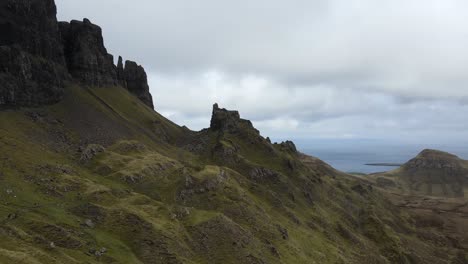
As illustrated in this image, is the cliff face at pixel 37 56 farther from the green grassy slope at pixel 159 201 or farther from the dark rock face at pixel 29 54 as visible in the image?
the green grassy slope at pixel 159 201

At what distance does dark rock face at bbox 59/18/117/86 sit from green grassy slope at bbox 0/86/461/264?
874 centimetres

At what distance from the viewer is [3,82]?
123 meters

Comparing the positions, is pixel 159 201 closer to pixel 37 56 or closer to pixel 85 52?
pixel 37 56

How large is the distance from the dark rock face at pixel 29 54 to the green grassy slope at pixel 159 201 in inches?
237

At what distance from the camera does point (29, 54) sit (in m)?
137

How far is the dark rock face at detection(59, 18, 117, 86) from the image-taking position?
17262 centimetres

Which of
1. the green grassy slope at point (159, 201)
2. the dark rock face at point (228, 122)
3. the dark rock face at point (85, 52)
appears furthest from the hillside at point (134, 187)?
the dark rock face at point (228, 122)

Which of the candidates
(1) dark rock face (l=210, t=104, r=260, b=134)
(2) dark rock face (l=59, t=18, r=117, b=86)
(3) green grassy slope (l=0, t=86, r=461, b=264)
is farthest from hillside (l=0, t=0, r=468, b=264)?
(1) dark rock face (l=210, t=104, r=260, b=134)

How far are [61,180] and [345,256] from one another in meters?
79.6

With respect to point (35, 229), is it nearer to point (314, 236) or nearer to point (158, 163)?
point (158, 163)

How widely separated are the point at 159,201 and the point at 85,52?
10411cm

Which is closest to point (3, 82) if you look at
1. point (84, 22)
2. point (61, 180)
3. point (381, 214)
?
point (61, 180)

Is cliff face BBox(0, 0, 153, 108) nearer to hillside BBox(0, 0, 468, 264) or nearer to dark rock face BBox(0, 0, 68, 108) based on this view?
dark rock face BBox(0, 0, 68, 108)

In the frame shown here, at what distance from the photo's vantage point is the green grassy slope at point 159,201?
72.2m
